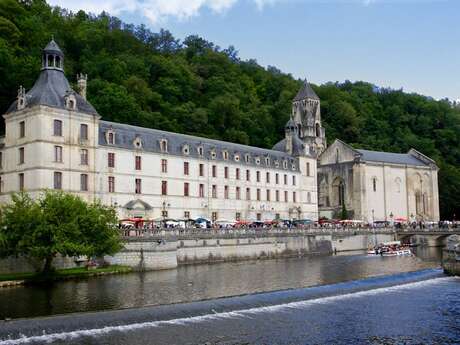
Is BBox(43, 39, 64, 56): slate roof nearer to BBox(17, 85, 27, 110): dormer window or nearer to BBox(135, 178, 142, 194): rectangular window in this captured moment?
BBox(17, 85, 27, 110): dormer window

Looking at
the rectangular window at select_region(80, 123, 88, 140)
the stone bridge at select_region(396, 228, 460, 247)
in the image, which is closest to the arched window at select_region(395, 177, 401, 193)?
the stone bridge at select_region(396, 228, 460, 247)

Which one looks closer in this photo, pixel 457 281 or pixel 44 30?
pixel 457 281

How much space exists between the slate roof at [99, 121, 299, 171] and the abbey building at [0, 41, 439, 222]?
0.43 ft

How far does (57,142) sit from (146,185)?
1049cm

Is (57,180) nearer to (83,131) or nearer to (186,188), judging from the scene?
(83,131)

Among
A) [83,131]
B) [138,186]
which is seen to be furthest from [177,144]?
[83,131]

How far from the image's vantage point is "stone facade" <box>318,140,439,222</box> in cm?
8956

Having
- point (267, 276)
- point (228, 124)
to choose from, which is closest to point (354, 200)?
point (228, 124)

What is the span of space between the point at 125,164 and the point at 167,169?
5417mm

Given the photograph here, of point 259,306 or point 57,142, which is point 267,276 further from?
point 57,142

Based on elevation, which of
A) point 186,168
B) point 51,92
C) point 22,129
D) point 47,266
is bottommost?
point 47,266

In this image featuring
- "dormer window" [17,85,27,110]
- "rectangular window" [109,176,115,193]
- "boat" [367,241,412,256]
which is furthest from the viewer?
"boat" [367,241,412,256]

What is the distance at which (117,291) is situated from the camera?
3409 centimetres

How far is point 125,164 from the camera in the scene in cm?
5656
